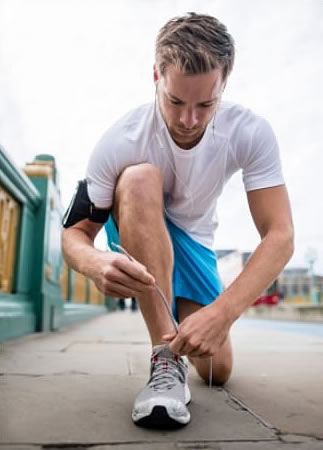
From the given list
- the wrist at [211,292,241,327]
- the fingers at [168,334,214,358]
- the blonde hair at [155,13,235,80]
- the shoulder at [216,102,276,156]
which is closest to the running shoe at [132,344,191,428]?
the fingers at [168,334,214,358]

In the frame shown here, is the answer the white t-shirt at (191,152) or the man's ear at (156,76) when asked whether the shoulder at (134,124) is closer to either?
the white t-shirt at (191,152)

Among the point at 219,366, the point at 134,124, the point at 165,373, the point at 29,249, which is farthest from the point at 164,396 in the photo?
the point at 29,249

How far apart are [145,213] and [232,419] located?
629 mm

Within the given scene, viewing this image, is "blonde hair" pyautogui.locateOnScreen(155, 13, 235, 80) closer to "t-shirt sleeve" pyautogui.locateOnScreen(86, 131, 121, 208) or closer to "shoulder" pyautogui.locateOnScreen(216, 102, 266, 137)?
"shoulder" pyautogui.locateOnScreen(216, 102, 266, 137)

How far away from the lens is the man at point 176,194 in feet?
3.90

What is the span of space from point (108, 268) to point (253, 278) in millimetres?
435

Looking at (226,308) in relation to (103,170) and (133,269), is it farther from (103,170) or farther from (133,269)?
(103,170)

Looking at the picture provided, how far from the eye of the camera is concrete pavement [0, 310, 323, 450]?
1009mm

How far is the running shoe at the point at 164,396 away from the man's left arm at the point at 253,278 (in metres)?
0.13

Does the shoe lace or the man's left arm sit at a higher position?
the man's left arm

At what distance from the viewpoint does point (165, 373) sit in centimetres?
132

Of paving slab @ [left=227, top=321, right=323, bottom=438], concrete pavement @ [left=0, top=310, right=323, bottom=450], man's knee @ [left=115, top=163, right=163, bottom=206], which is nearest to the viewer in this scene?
concrete pavement @ [left=0, top=310, right=323, bottom=450]

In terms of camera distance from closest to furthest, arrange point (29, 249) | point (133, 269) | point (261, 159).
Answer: point (133, 269) < point (261, 159) < point (29, 249)

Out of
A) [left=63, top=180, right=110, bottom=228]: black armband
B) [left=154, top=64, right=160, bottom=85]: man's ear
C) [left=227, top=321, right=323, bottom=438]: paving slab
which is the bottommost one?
[left=227, top=321, right=323, bottom=438]: paving slab
